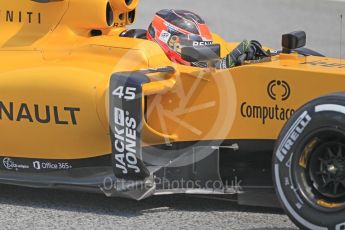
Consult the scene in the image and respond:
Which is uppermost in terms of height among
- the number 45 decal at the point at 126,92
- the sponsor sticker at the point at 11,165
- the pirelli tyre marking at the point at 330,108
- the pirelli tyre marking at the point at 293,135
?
the pirelli tyre marking at the point at 330,108

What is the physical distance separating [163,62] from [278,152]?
1.26 m

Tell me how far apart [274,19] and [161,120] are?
502 centimetres

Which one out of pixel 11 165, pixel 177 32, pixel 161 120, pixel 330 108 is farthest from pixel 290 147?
pixel 11 165

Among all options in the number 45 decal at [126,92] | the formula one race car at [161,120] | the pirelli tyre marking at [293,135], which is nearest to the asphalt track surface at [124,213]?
the formula one race car at [161,120]

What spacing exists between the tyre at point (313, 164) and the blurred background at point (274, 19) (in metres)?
5.28

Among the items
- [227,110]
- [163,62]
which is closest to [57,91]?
[163,62]

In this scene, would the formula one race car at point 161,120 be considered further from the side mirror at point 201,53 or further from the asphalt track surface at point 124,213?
the asphalt track surface at point 124,213

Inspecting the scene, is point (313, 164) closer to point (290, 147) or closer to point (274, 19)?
point (290, 147)

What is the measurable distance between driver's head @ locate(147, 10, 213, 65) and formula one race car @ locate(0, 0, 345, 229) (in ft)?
0.95

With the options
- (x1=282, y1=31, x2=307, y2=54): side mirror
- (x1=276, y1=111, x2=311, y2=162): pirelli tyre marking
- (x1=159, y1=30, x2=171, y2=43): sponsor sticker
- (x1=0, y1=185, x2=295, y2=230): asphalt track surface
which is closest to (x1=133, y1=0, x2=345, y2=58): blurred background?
(x1=159, y1=30, x2=171, y2=43): sponsor sticker

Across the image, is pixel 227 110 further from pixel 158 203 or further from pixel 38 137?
pixel 38 137

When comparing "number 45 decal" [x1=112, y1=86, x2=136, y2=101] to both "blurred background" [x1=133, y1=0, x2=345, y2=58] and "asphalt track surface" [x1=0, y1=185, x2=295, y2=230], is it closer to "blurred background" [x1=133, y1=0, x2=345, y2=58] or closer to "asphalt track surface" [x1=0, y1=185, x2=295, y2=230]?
"asphalt track surface" [x1=0, y1=185, x2=295, y2=230]

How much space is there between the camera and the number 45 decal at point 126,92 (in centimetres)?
493

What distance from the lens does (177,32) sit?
579 centimetres
